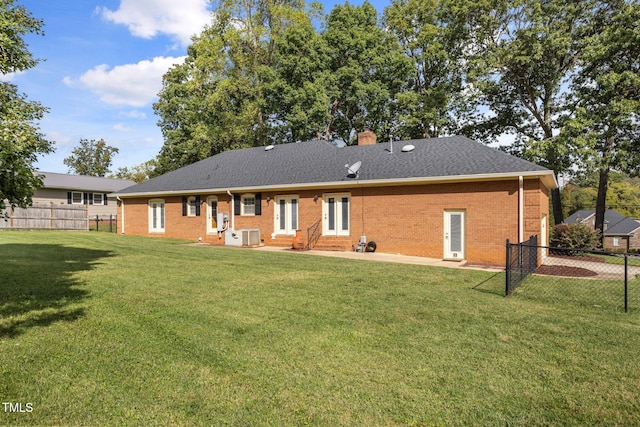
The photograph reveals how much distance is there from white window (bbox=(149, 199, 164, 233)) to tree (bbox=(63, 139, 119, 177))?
52396 mm

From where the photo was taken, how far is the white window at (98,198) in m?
34.7

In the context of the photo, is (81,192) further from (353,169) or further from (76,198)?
(353,169)

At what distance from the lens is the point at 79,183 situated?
1342 inches

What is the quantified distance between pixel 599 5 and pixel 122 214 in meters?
32.3

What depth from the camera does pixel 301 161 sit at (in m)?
20.2

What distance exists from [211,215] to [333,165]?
729 cm

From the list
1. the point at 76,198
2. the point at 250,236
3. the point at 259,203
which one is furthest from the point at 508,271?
the point at 76,198

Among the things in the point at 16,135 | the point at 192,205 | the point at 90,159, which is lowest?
the point at 192,205

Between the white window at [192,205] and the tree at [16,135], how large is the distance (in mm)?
13034

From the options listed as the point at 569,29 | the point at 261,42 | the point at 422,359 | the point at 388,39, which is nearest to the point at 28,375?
the point at 422,359

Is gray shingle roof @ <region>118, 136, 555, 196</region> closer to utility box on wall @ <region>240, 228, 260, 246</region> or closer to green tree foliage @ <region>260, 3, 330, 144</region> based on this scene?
utility box on wall @ <region>240, 228, 260, 246</region>

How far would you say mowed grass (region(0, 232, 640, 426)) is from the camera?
10.5ft

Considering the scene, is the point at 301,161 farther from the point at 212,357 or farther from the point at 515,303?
the point at 212,357

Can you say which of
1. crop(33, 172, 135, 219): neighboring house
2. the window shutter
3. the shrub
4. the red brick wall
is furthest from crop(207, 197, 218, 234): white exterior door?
the shrub
